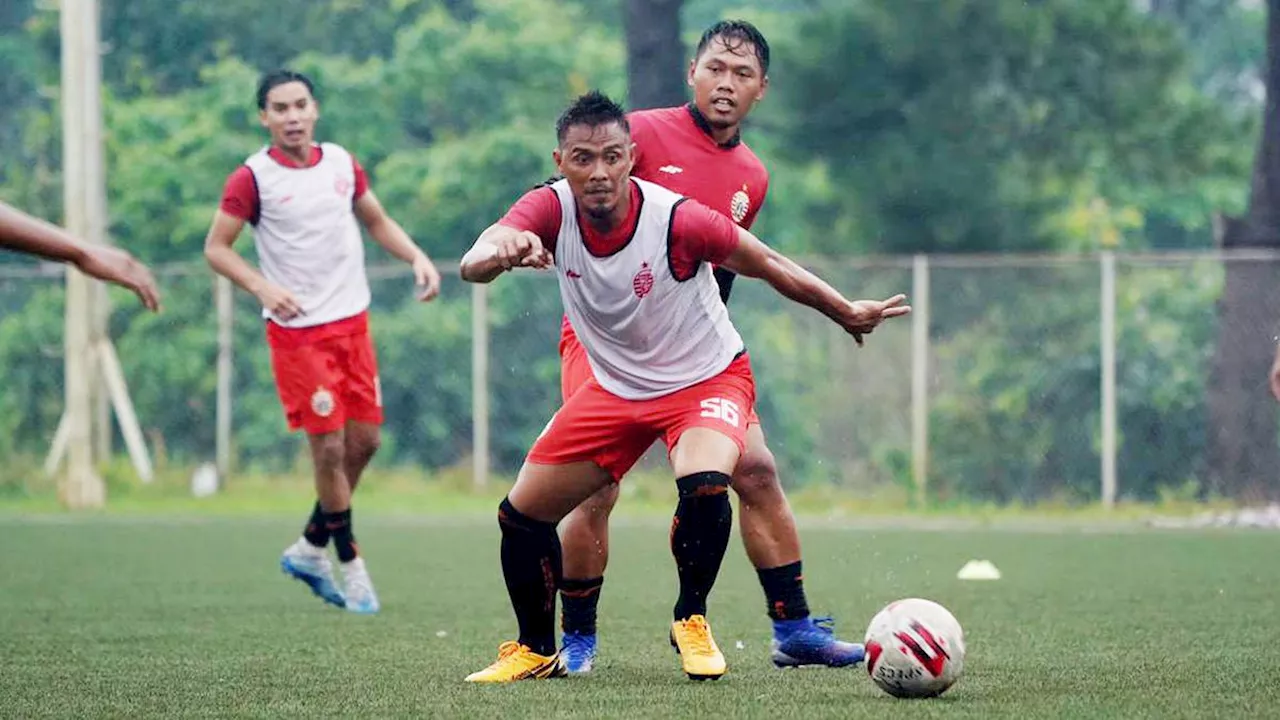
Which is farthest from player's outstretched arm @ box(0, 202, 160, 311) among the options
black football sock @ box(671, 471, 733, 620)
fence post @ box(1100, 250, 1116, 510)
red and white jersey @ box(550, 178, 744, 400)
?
fence post @ box(1100, 250, 1116, 510)

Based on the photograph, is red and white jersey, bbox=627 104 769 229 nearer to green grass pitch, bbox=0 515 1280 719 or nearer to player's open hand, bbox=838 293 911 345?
player's open hand, bbox=838 293 911 345

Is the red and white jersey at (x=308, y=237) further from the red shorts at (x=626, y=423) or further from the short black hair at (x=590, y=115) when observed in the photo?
the short black hair at (x=590, y=115)

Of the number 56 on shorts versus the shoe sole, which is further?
the shoe sole

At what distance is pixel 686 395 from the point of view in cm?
714

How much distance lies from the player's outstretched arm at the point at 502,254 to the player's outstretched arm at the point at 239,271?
10.5 ft

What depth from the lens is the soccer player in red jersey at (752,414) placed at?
24.8 feet

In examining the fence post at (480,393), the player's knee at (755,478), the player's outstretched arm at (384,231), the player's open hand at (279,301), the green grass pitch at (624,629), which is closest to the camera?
the green grass pitch at (624,629)

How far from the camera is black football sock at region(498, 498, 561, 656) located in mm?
7191

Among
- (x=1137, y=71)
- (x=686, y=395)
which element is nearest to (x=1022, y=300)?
(x=1137, y=71)

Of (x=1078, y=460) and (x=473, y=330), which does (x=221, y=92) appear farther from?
(x=1078, y=460)

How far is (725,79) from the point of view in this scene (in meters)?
7.75

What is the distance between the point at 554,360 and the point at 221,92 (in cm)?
976

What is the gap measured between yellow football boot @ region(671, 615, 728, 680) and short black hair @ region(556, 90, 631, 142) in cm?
158

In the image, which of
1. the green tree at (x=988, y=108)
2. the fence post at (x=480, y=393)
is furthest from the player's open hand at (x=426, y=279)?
the green tree at (x=988, y=108)
